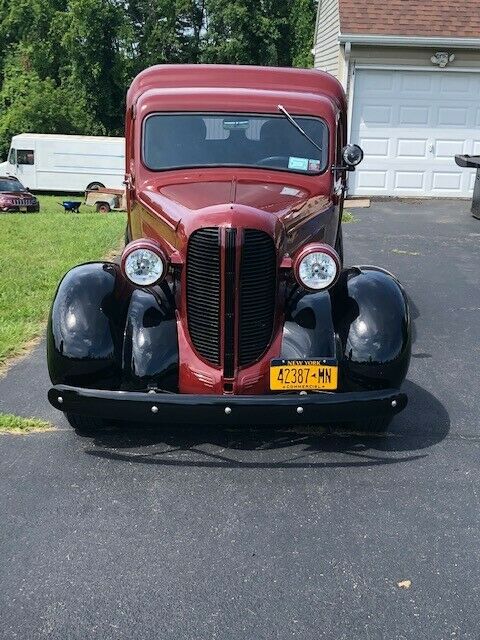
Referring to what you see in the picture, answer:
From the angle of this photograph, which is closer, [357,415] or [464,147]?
[357,415]

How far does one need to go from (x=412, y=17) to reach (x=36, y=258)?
10143mm

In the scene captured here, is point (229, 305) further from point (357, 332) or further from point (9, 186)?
point (9, 186)

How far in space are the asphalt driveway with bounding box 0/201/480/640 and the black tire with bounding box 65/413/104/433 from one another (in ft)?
0.19

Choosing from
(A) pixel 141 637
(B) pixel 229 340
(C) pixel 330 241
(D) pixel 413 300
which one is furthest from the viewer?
(D) pixel 413 300

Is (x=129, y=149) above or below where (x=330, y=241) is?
above

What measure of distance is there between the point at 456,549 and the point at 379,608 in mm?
593

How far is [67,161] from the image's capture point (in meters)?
30.8

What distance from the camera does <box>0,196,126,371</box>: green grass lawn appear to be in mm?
6449

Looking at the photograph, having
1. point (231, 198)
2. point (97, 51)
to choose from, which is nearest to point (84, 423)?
point (231, 198)

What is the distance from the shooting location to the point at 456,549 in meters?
3.23

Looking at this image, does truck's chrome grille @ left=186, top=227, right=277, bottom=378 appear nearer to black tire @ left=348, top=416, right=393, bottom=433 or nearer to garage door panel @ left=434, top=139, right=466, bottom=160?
black tire @ left=348, top=416, right=393, bottom=433

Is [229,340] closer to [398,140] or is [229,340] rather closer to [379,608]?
[379,608]

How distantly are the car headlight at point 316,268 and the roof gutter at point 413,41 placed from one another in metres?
12.1

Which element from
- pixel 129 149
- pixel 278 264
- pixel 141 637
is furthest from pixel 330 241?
pixel 141 637
